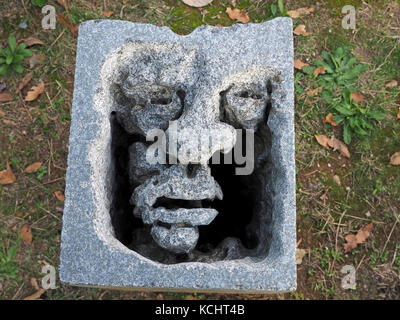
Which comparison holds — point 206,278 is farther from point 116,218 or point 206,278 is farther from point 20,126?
point 20,126

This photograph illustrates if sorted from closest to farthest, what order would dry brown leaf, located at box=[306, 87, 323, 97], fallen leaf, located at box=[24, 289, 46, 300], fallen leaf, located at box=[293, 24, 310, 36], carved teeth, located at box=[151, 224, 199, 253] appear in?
carved teeth, located at box=[151, 224, 199, 253]
fallen leaf, located at box=[24, 289, 46, 300]
dry brown leaf, located at box=[306, 87, 323, 97]
fallen leaf, located at box=[293, 24, 310, 36]

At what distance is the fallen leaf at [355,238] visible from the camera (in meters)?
2.94

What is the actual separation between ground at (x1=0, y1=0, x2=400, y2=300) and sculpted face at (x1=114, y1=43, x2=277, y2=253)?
1312mm

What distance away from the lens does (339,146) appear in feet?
10.1

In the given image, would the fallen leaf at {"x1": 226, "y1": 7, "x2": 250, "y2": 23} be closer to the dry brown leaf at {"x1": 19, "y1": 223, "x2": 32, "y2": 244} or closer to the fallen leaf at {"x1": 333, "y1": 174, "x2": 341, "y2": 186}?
the fallen leaf at {"x1": 333, "y1": 174, "x2": 341, "y2": 186}

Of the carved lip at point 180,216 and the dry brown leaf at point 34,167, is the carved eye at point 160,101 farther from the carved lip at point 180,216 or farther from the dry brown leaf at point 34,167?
the dry brown leaf at point 34,167

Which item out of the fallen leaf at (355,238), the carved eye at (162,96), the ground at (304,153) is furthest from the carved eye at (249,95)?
the fallen leaf at (355,238)

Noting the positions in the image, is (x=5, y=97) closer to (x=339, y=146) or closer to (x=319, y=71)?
(x=319, y=71)

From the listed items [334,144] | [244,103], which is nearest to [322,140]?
[334,144]

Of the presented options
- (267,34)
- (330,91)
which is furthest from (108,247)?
(330,91)

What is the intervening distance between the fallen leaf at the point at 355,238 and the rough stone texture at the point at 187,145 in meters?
1.37

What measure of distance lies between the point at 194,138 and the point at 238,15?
6.13ft

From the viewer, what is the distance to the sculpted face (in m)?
1.70

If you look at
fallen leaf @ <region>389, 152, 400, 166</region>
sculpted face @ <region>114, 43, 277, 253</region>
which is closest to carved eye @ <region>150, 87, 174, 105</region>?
sculpted face @ <region>114, 43, 277, 253</region>
